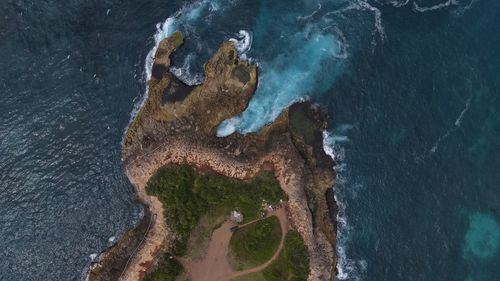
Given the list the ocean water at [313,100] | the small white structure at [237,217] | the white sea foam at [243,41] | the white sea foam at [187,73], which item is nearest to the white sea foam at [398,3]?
the ocean water at [313,100]

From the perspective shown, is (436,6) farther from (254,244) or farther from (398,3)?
(254,244)

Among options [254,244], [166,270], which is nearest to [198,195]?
[254,244]

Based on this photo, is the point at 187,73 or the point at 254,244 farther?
the point at 187,73

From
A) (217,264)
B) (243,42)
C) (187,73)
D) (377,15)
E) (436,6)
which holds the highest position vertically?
(436,6)

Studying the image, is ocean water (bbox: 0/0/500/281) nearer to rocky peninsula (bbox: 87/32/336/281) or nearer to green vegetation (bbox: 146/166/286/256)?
rocky peninsula (bbox: 87/32/336/281)

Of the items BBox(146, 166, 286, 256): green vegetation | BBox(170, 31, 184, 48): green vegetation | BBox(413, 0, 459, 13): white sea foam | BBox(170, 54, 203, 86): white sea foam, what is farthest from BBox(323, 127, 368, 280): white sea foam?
BBox(170, 31, 184, 48): green vegetation
